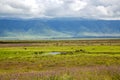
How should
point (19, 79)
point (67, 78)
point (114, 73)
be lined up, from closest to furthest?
point (67, 78)
point (19, 79)
point (114, 73)

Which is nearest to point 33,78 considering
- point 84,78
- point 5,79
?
point 5,79

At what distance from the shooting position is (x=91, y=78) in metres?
13.8

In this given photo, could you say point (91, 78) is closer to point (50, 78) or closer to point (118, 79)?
point (118, 79)

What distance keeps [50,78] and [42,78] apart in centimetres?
70

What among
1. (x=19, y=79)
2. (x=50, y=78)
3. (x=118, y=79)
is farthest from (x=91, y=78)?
(x=19, y=79)

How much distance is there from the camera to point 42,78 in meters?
13.0

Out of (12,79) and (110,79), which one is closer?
(12,79)

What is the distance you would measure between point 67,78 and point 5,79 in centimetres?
307

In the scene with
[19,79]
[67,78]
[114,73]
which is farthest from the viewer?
[114,73]

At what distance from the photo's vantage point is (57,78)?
12.5 m

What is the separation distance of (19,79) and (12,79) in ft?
2.44

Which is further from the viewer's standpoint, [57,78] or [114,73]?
[114,73]

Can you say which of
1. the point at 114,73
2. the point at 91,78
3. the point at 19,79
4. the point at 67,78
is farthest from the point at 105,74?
the point at 19,79

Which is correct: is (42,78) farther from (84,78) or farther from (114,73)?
(114,73)
